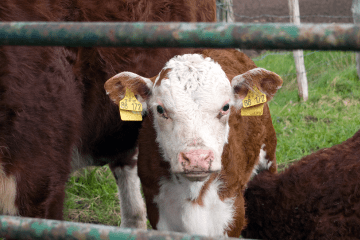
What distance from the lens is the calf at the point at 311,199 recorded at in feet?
7.76

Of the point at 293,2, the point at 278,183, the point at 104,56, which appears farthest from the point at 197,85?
the point at 293,2

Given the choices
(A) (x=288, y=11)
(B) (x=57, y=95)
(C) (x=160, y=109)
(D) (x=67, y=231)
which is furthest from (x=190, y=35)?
(A) (x=288, y=11)

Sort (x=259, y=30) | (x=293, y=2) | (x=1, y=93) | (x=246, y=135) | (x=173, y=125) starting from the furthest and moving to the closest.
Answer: (x=293, y=2) < (x=246, y=135) < (x=173, y=125) < (x=1, y=93) < (x=259, y=30)

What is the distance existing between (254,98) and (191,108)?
0.53 meters

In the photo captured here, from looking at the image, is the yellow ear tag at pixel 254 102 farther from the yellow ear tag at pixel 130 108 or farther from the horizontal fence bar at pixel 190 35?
the horizontal fence bar at pixel 190 35

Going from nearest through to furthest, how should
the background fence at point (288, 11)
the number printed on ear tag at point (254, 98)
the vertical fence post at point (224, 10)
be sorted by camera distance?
1. the number printed on ear tag at point (254, 98)
2. the vertical fence post at point (224, 10)
3. the background fence at point (288, 11)

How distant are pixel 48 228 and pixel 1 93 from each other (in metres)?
1.52

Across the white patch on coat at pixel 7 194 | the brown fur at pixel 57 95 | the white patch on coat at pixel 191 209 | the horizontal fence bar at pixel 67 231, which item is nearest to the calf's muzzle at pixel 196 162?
the white patch on coat at pixel 191 209

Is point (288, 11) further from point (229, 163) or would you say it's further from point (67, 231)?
point (67, 231)

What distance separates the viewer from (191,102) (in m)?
2.31

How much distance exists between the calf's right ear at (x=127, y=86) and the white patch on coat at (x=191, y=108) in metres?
0.07

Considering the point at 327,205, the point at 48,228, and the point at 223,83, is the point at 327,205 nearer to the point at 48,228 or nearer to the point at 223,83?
the point at 223,83

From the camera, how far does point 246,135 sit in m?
3.07

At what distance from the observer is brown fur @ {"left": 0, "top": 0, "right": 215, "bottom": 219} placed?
220 centimetres
